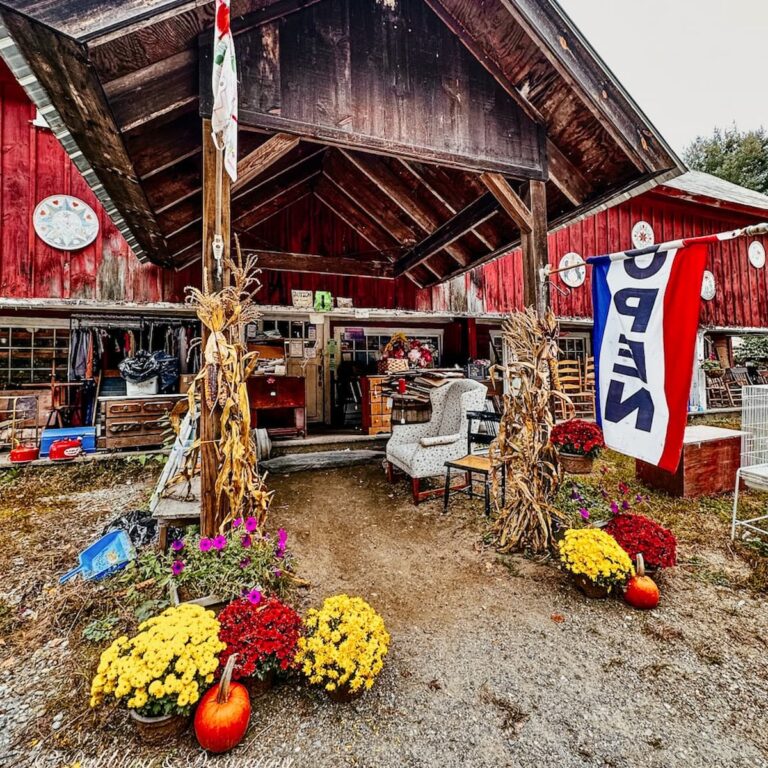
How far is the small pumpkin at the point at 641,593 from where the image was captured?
2352 millimetres

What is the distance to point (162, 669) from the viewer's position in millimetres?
1495

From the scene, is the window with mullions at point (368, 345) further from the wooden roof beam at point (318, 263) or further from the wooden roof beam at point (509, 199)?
the wooden roof beam at point (509, 199)

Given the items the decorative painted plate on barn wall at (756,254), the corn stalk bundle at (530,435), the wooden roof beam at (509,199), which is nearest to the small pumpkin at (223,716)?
the corn stalk bundle at (530,435)

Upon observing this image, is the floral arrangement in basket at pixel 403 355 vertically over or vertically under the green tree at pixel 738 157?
under

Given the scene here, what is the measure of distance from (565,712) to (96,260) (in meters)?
7.72

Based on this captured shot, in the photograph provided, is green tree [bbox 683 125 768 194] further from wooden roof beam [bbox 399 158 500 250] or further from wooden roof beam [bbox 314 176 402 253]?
wooden roof beam [bbox 399 158 500 250]

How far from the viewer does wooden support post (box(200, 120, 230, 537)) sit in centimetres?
229

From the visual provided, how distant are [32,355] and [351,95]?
728cm

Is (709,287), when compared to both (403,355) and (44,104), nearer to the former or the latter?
(403,355)

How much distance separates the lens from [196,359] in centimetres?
704

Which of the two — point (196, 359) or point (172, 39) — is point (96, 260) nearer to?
point (196, 359)

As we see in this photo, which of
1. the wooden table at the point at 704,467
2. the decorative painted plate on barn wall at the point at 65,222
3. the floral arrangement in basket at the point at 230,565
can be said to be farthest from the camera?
the decorative painted plate on barn wall at the point at 65,222

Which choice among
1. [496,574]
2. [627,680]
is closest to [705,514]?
[496,574]

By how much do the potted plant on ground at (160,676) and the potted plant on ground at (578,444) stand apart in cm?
249
